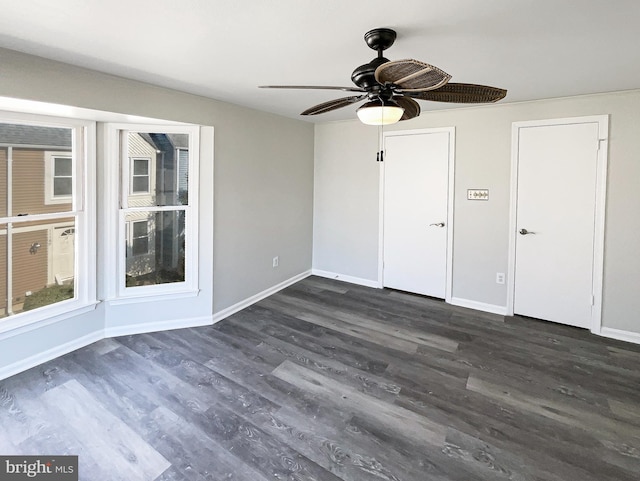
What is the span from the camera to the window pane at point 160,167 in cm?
317

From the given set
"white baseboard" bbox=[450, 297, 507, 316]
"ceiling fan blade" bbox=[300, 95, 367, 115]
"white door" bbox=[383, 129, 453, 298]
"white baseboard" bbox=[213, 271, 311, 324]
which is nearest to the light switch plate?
"white door" bbox=[383, 129, 453, 298]

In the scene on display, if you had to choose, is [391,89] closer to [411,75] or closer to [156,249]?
[411,75]

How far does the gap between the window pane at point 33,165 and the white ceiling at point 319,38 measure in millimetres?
704

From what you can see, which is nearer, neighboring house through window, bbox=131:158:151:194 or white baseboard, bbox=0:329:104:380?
white baseboard, bbox=0:329:104:380

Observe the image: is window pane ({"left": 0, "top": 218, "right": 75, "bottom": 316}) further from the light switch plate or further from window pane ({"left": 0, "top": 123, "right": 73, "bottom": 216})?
the light switch plate

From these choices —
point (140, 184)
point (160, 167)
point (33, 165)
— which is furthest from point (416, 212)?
point (33, 165)

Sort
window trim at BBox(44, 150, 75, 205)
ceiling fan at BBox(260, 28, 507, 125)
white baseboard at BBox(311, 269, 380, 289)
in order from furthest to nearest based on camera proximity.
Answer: white baseboard at BBox(311, 269, 380, 289), window trim at BBox(44, 150, 75, 205), ceiling fan at BBox(260, 28, 507, 125)

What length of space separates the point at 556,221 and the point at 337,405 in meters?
2.94

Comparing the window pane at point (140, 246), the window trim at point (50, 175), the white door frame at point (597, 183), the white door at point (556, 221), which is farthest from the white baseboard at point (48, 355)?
the white door frame at point (597, 183)

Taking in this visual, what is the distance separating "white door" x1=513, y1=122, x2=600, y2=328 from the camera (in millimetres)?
3297

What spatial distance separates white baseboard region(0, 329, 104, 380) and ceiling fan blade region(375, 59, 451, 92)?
3.24m

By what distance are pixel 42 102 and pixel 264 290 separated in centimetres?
285

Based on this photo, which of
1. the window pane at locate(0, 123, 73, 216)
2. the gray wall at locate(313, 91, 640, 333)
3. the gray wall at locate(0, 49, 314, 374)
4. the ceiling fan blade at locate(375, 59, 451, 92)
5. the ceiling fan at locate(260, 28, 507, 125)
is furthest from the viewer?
the gray wall at locate(313, 91, 640, 333)

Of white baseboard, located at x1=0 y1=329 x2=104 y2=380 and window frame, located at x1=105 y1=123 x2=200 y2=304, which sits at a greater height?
window frame, located at x1=105 y1=123 x2=200 y2=304
